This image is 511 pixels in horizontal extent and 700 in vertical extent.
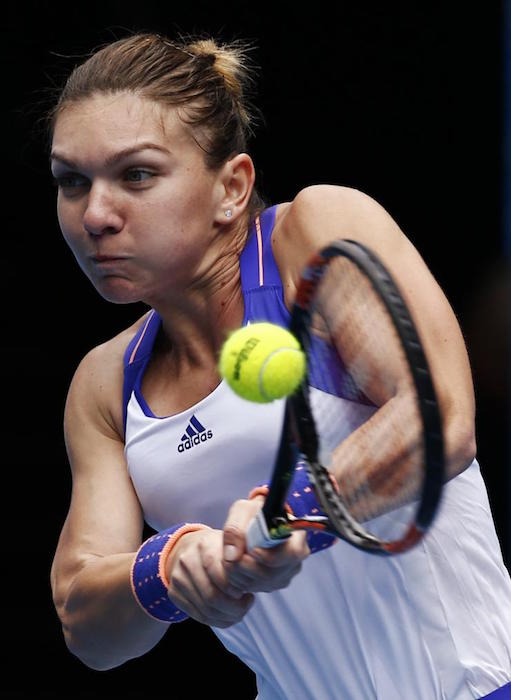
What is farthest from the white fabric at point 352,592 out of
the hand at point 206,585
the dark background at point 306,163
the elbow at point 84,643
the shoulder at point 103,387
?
the dark background at point 306,163

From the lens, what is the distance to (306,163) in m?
4.87

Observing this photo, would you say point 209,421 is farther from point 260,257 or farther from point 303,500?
point 303,500

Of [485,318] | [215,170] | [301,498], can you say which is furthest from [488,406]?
[301,498]

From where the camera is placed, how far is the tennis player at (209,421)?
2.43 m

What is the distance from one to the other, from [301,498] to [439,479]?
46 cm

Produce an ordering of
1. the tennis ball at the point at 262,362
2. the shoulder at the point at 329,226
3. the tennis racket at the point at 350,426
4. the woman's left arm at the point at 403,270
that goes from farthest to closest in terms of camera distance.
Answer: the shoulder at the point at 329,226 → the woman's left arm at the point at 403,270 → the tennis ball at the point at 262,362 → the tennis racket at the point at 350,426

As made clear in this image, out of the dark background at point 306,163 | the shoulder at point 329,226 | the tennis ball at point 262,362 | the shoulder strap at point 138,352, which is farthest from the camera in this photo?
the dark background at point 306,163

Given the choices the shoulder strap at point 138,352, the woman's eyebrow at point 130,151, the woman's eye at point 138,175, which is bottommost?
the shoulder strap at point 138,352

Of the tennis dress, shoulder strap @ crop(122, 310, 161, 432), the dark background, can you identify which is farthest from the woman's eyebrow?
the dark background

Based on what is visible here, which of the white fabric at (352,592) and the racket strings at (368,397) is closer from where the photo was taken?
the racket strings at (368,397)

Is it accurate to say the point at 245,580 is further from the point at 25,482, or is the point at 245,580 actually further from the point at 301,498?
the point at 25,482

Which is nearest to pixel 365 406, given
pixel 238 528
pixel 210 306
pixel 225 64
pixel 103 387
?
pixel 238 528

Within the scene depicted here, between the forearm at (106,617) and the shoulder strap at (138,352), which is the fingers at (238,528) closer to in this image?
the forearm at (106,617)

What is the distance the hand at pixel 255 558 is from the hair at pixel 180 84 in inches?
33.6
